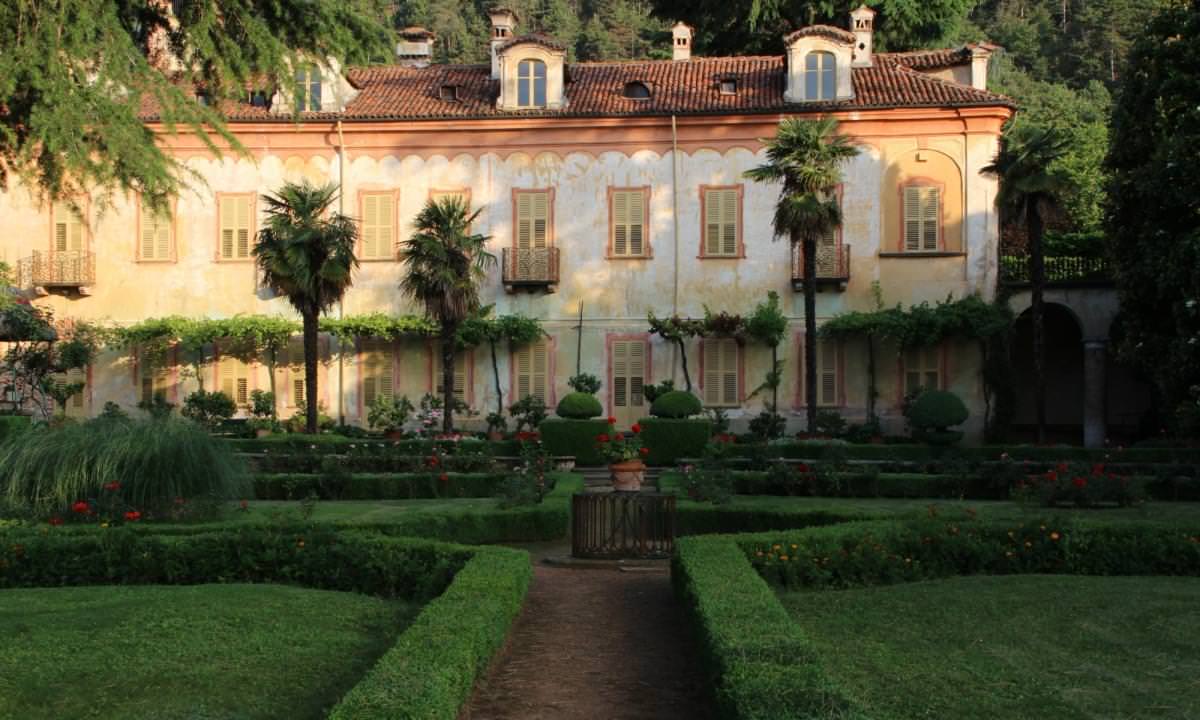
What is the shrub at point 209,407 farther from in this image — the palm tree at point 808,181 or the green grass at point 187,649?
the green grass at point 187,649

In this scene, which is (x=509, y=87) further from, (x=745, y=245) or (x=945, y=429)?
(x=945, y=429)

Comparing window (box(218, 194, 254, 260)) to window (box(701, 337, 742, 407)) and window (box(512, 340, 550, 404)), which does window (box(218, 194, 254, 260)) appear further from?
window (box(701, 337, 742, 407))

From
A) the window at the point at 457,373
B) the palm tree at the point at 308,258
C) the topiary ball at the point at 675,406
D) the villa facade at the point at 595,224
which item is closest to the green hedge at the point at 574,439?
the topiary ball at the point at 675,406

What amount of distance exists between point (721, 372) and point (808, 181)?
5699 millimetres

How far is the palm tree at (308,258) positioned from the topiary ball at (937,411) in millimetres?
11694

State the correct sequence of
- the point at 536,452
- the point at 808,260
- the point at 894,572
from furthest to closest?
the point at 808,260 < the point at 536,452 < the point at 894,572

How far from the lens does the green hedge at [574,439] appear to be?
24.5 metres

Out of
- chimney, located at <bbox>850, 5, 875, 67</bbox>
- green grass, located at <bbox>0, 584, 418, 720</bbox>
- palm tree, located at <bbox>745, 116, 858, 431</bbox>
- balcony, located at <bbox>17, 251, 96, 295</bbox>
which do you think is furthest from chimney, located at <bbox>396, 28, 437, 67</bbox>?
green grass, located at <bbox>0, 584, 418, 720</bbox>

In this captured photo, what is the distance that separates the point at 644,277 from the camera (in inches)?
1158

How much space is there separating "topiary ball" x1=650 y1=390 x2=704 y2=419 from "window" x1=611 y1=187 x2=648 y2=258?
5.20 metres

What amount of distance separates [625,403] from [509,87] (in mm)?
7743

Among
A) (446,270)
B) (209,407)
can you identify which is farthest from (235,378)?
(446,270)

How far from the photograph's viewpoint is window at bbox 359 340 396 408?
97.8 ft

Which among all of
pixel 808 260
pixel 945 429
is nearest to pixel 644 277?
pixel 808 260
